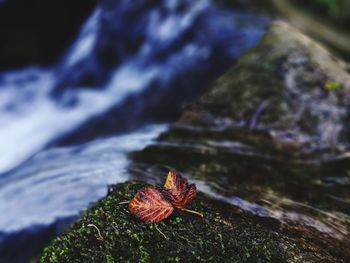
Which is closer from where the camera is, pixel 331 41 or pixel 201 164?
pixel 201 164

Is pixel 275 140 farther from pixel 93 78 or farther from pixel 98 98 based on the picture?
pixel 93 78

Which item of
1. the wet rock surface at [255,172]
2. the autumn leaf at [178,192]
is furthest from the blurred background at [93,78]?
the autumn leaf at [178,192]

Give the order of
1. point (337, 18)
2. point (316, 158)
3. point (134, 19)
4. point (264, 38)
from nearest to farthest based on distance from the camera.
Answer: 1. point (316, 158)
2. point (264, 38)
3. point (134, 19)
4. point (337, 18)

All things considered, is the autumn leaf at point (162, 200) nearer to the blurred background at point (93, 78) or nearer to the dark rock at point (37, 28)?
the blurred background at point (93, 78)

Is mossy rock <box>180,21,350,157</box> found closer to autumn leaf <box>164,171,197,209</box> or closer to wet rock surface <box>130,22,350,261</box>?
wet rock surface <box>130,22,350,261</box>

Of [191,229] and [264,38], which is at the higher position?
[264,38]

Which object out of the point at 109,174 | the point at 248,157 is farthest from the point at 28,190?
the point at 248,157

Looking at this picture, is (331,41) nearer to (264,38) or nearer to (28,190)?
(264,38)
